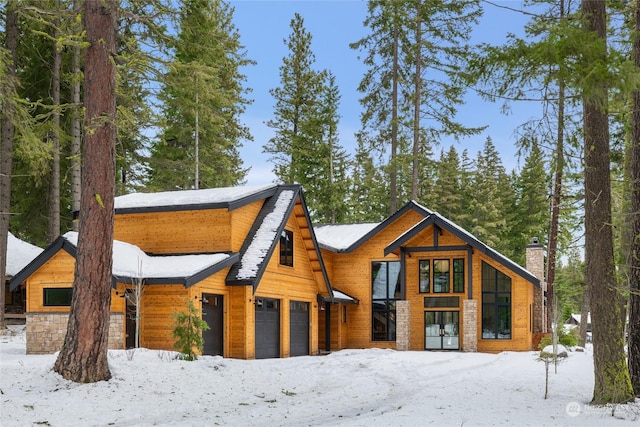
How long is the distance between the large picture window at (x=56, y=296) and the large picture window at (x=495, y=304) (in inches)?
621

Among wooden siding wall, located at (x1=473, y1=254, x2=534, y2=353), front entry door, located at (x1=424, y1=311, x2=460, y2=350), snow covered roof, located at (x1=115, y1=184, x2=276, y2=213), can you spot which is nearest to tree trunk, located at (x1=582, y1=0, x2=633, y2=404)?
snow covered roof, located at (x1=115, y1=184, x2=276, y2=213)

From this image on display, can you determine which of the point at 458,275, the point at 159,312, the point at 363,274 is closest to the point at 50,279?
the point at 159,312

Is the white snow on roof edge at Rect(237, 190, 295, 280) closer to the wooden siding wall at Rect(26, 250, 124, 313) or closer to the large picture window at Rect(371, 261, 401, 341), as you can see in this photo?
the wooden siding wall at Rect(26, 250, 124, 313)

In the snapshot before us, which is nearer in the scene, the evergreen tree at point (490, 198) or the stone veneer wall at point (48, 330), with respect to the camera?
the stone veneer wall at point (48, 330)

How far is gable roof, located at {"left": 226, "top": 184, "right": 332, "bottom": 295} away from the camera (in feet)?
64.8

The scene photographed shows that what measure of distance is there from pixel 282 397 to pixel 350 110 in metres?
28.9

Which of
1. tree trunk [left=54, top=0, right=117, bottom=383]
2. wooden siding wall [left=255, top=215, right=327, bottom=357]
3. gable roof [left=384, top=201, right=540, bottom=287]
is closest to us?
tree trunk [left=54, top=0, right=117, bottom=383]

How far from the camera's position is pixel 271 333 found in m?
21.7

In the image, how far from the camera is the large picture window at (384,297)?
92.8 feet

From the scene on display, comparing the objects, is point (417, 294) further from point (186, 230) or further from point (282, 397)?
point (282, 397)

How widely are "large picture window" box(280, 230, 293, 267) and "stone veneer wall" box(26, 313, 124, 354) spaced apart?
672 centimetres

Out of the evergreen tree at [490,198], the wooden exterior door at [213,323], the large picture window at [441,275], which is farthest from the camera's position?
the evergreen tree at [490,198]

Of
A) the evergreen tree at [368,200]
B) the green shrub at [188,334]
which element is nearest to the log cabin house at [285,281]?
the green shrub at [188,334]

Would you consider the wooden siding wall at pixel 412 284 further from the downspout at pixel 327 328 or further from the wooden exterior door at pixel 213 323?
the wooden exterior door at pixel 213 323
